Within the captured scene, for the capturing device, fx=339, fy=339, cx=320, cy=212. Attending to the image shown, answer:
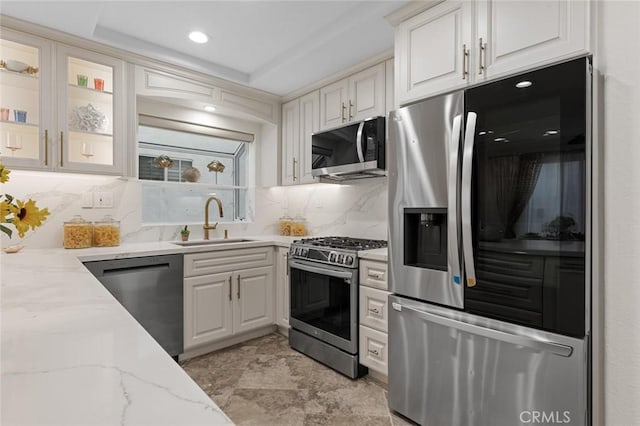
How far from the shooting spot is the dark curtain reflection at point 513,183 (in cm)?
146

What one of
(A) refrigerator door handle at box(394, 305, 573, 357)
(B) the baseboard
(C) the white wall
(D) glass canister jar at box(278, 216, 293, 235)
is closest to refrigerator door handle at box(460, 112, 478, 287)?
(A) refrigerator door handle at box(394, 305, 573, 357)

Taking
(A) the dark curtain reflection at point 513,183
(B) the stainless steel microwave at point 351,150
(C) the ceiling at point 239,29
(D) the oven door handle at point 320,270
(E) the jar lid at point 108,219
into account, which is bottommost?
(D) the oven door handle at point 320,270

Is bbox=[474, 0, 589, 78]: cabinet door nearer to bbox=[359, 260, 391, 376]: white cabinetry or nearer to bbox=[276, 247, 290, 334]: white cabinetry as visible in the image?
bbox=[359, 260, 391, 376]: white cabinetry

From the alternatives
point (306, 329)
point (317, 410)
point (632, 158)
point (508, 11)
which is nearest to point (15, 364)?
point (317, 410)

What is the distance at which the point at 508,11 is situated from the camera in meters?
1.64

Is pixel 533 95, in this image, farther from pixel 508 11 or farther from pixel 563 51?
pixel 508 11

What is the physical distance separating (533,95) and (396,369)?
158 cm

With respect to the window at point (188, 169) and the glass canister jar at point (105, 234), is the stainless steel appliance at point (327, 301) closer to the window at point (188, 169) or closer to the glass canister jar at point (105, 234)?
the window at point (188, 169)

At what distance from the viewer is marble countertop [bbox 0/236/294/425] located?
44cm

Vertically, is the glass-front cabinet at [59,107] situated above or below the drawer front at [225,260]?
above

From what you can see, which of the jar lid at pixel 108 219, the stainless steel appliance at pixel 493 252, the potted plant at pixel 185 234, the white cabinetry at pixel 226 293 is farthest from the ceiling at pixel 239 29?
the white cabinetry at pixel 226 293

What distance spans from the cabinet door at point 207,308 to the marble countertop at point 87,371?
173cm

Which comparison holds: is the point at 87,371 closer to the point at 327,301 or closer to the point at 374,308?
the point at 374,308

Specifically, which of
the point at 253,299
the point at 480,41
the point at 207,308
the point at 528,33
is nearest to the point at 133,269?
the point at 207,308
